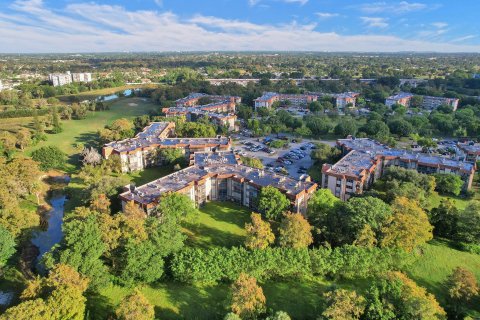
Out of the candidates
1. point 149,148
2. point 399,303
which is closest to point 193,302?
point 399,303

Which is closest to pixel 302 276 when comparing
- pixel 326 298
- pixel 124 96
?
pixel 326 298

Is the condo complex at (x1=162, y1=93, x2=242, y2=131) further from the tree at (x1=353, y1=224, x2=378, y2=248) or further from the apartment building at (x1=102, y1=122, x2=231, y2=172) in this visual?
the tree at (x1=353, y1=224, x2=378, y2=248)

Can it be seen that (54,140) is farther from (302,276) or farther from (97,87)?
(97,87)

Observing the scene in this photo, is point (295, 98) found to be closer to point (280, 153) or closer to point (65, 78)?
point (280, 153)

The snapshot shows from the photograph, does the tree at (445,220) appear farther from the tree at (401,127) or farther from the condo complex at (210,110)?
the condo complex at (210,110)

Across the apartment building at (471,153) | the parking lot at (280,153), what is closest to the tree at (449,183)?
the apartment building at (471,153)

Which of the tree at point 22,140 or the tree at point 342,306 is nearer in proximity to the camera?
the tree at point 342,306
